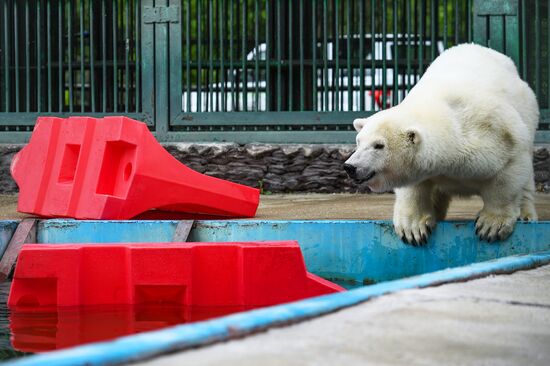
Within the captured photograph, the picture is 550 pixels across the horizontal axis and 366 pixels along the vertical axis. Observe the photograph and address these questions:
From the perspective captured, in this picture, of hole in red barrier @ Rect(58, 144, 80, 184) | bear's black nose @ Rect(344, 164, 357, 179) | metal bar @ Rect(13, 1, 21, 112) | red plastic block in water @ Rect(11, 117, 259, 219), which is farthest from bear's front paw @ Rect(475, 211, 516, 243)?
metal bar @ Rect(13, 1, 21, 112)

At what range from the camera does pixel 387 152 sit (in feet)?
14.2

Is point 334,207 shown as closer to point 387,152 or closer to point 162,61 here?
point 387,152

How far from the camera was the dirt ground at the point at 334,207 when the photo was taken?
5.80 metres

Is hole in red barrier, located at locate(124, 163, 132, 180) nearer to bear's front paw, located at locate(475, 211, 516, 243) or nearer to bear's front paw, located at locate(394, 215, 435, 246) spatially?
bear's front paw, located at locate(394, 215, 435, 246)

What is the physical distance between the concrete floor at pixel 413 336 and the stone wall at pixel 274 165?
540 cm

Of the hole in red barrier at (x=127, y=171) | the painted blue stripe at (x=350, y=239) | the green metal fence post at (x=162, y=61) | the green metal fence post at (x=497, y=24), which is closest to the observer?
the painted blue stripe at (x=350, y=239)

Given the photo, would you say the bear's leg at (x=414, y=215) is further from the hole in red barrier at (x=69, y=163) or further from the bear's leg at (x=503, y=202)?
the hole in red barrier at (x=69, y=163)

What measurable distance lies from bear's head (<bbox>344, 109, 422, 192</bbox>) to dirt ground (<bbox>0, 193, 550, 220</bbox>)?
1.11m

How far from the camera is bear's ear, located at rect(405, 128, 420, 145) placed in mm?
4297

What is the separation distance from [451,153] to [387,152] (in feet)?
0.94

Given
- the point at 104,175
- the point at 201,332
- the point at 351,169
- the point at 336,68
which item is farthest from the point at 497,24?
the point at 201,332

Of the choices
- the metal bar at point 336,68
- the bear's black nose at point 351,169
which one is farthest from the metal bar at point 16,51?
the bear's black nose at point 351,169

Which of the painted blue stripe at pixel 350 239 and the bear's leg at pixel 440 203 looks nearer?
the painted blue stripe at pixel 350 239

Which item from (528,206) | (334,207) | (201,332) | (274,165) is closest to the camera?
(201,332)
